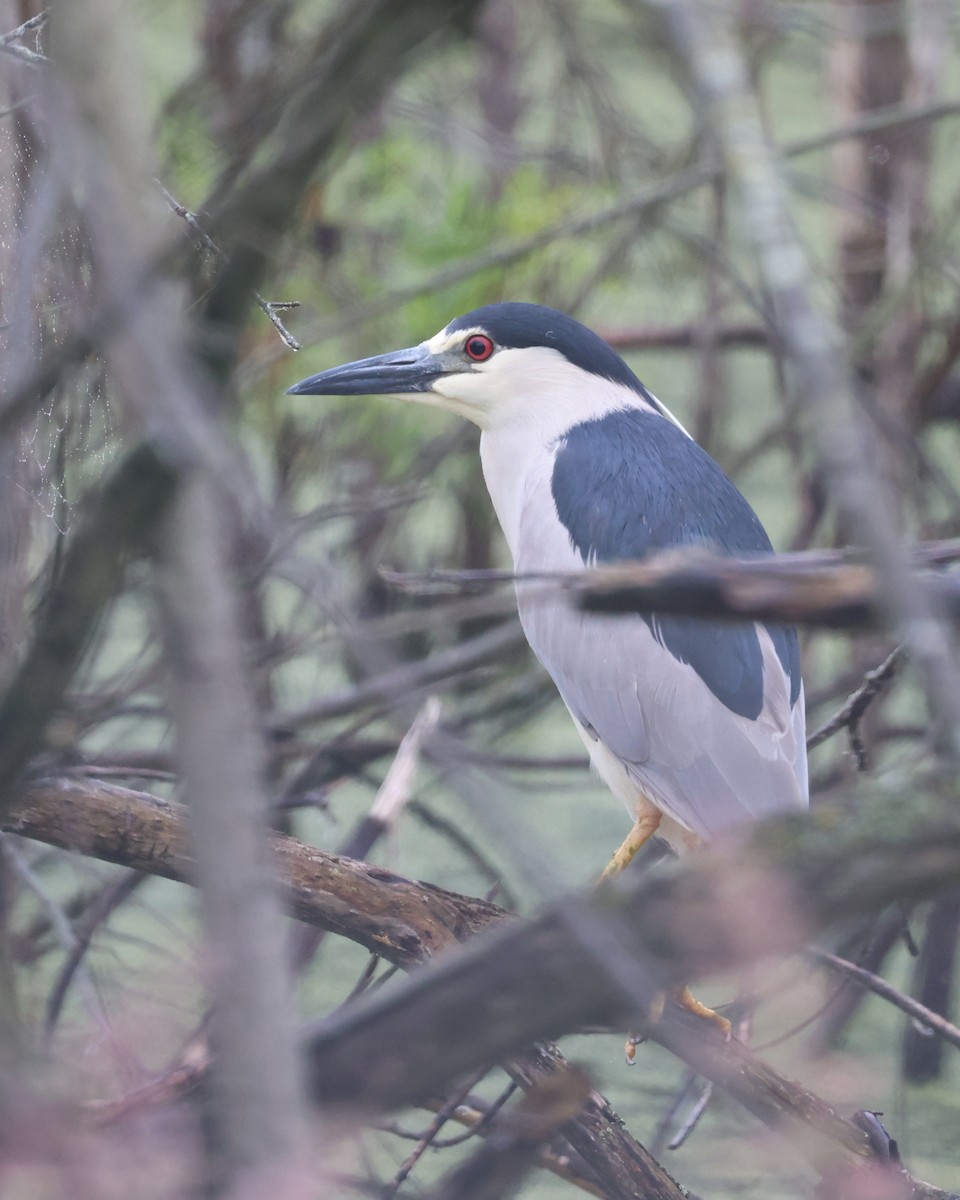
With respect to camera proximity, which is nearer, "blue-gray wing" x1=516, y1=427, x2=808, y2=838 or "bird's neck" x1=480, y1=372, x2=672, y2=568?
"blue-gray wing" x1=516, y1=427, x2=808, y2=838

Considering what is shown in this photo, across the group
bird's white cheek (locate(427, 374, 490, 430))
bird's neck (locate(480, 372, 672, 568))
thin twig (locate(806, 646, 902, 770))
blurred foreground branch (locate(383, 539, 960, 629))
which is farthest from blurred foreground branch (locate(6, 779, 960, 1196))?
bird's white cheek (locate(427, 374, 490, 430))

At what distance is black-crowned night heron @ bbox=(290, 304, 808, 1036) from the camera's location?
155 cm

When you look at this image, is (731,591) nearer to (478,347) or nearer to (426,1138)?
(426,1138)

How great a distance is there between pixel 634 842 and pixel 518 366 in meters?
0.64

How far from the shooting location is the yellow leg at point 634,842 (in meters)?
1.59

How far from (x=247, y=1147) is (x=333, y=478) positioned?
249cm

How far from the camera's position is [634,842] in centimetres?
161

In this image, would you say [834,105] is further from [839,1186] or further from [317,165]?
[317,165]

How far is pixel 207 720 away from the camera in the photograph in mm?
424

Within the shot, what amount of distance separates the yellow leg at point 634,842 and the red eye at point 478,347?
0.63 m

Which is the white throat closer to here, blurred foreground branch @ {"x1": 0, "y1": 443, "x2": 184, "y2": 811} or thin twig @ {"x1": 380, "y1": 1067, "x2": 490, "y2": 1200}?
thin twig @ {"x1": 380, "y1": 1067, "x2": 490, "y2": 1200}

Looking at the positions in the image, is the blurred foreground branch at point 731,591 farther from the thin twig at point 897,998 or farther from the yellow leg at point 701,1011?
the yellow leg at point 701,1011

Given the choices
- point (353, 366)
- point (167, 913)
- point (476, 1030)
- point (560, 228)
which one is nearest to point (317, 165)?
point (476, 1030)

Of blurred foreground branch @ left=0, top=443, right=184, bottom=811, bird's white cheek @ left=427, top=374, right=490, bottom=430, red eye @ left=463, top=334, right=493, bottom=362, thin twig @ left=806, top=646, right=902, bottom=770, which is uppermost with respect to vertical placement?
blurred foreground branch @ left=0, top=443, right=184, bottom=811
